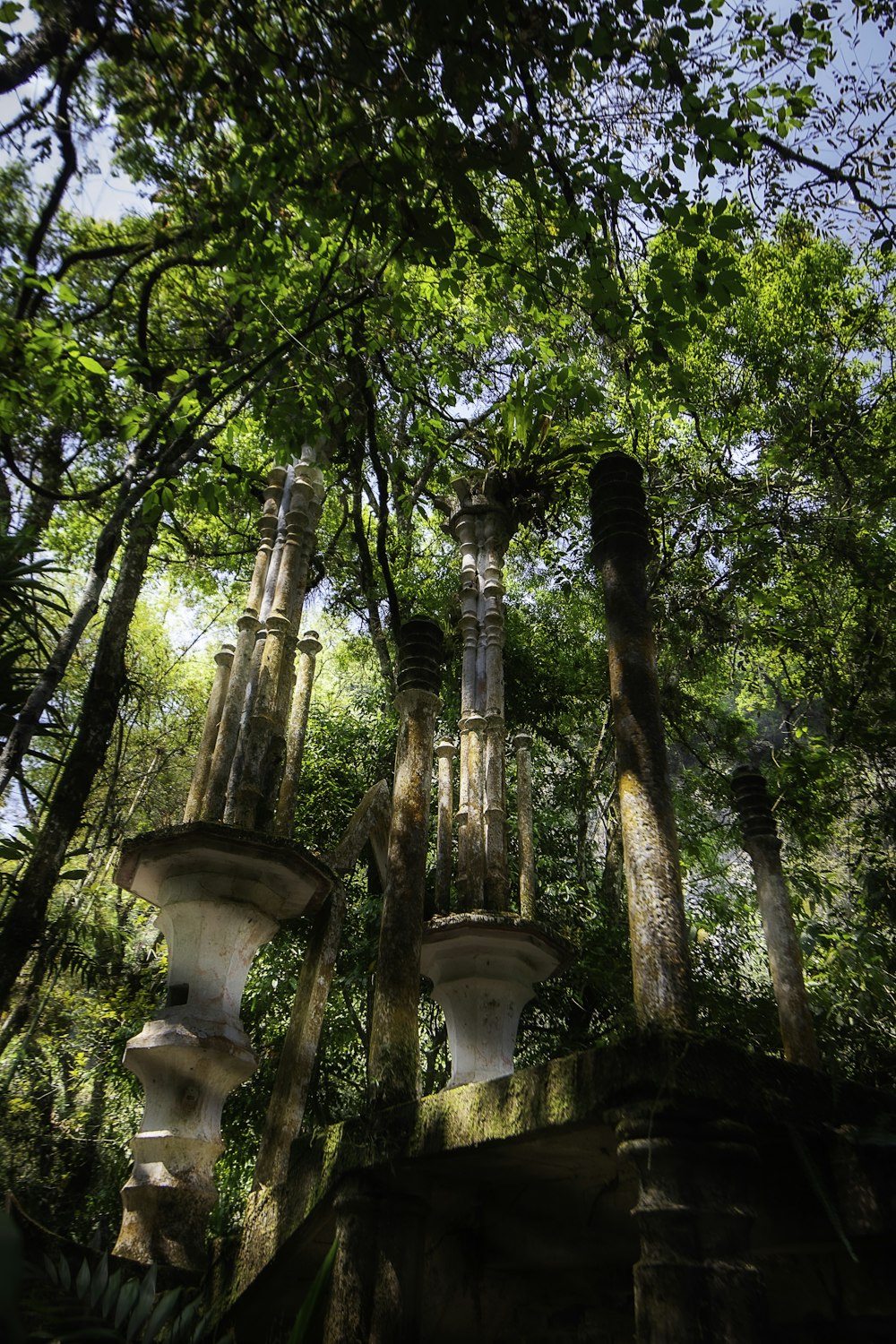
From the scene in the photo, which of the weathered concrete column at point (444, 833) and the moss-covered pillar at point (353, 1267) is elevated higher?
the weathered concrete column at point (444, 833)

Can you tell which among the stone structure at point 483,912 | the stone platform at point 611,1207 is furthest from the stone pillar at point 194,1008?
the stone structure at point 483,912

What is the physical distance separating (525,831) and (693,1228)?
12.6ft

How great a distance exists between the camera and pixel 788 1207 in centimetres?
301

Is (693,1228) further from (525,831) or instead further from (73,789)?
(525,831)

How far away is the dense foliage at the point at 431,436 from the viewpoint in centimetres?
447

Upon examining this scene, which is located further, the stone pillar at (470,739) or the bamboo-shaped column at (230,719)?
the stone pillar at (470,739)

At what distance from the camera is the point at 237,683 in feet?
19.8

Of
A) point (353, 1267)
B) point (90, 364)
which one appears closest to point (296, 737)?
point (90, 364)

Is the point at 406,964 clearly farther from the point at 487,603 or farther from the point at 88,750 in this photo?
the point at 487,603

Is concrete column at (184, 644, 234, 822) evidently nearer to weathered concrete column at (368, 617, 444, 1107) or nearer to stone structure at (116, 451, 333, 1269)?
stone structure at (116, 451, 333, 1269)

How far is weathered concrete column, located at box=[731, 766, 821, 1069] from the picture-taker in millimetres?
5516

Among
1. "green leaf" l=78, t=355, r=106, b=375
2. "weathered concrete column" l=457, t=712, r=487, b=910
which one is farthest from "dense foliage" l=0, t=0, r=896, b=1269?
"weathered concrete column" l=457, t=712, r=487, b=910

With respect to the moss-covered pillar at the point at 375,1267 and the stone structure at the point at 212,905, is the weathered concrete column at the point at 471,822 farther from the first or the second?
the moss-covered pillar at the point at 375,1267

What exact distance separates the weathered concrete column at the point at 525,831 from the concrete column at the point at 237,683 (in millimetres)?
1932
